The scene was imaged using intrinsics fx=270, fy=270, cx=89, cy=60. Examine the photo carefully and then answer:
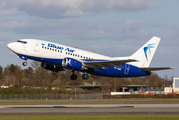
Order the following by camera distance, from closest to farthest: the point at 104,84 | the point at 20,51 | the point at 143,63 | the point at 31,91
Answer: the point at 20,51, the point at 143,63, the point at 31,91, the point at 104,84

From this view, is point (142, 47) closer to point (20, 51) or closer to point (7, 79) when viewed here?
point (20, 51)

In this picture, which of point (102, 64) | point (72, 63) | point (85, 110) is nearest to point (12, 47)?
point (72, 63)

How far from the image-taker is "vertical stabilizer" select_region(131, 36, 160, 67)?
55.9 metres

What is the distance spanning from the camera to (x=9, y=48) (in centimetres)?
4472

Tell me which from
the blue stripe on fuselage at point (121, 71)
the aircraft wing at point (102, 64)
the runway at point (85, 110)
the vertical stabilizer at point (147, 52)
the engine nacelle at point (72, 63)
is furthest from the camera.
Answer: the vertical stabilizer at point (147, 52)

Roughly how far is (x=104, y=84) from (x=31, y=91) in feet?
98.2

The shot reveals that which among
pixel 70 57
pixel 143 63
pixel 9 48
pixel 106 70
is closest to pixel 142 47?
pixel 143 63

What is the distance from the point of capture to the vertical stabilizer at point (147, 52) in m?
55.9

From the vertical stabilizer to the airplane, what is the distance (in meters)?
1.75

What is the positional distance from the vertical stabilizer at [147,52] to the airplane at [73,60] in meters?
1.75

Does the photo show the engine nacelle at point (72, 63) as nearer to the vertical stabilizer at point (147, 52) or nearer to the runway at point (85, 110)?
the runway at point (85, 110)

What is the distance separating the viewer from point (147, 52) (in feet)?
187

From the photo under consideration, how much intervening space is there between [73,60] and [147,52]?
18.7m

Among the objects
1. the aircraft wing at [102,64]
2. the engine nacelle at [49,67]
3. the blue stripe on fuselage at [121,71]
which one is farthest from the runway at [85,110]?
the engine nacelle at [49,67]
